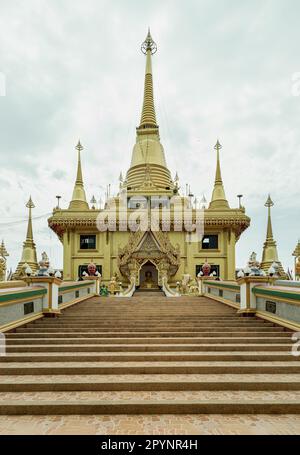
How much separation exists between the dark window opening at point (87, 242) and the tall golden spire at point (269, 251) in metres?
14.0

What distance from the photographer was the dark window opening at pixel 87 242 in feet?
76.4

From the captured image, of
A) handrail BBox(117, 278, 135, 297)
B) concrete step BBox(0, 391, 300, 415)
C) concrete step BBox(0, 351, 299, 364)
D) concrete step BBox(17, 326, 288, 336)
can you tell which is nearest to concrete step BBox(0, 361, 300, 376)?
concrete step BBox(0, 351, 299, 364)

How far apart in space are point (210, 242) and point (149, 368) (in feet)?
61.0

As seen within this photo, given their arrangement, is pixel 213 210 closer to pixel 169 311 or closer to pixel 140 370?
pixel 169 311

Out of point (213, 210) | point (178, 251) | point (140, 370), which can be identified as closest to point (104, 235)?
point (178, 251)

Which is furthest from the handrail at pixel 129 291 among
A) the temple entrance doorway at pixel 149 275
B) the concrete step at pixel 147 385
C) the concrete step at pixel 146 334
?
the concrete step at pixel 147 385

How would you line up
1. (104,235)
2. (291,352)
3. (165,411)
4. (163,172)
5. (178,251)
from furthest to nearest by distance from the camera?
(163,172), (104,235), (178,251), (291,352), (165,411)

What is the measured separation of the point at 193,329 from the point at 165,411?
379 cm

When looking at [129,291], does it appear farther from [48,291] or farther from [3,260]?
[48,291]

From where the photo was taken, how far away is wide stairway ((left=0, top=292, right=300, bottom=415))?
4.26 meters

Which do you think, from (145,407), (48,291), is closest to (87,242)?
(48,291)

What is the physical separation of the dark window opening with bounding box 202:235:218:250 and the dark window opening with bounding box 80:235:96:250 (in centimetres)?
880

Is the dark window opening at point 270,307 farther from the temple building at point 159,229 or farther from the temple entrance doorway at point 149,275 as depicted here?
the temple entrance doorway at point 149,275

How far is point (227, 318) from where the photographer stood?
361 inches
